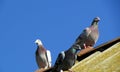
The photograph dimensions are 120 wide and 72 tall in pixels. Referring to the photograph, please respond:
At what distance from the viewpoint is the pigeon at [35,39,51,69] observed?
48.2ft

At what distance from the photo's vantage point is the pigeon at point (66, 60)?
9695mm

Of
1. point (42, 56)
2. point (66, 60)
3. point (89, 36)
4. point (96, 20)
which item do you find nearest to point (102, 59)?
point (66, 60)

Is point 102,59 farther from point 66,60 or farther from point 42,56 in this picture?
point 42,56

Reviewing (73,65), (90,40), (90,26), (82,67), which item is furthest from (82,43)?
(82,67)

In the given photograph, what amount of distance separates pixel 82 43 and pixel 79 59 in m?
1.81

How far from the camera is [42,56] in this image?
1507 cm

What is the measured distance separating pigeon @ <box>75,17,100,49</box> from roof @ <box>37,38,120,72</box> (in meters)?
1.54

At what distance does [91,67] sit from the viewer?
336 inches

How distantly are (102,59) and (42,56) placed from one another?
6.28 meters

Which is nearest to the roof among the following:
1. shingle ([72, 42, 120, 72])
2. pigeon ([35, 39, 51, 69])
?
shingle ([72, 42, 120, 72])

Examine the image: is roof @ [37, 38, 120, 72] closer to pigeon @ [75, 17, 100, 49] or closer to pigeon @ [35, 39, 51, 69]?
pigeon @ [75, 17, 100, 49]

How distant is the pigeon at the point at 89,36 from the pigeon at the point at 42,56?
1799mm

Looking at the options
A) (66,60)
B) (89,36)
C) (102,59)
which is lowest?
(102,59)

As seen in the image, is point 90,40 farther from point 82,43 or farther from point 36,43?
point 36,43
